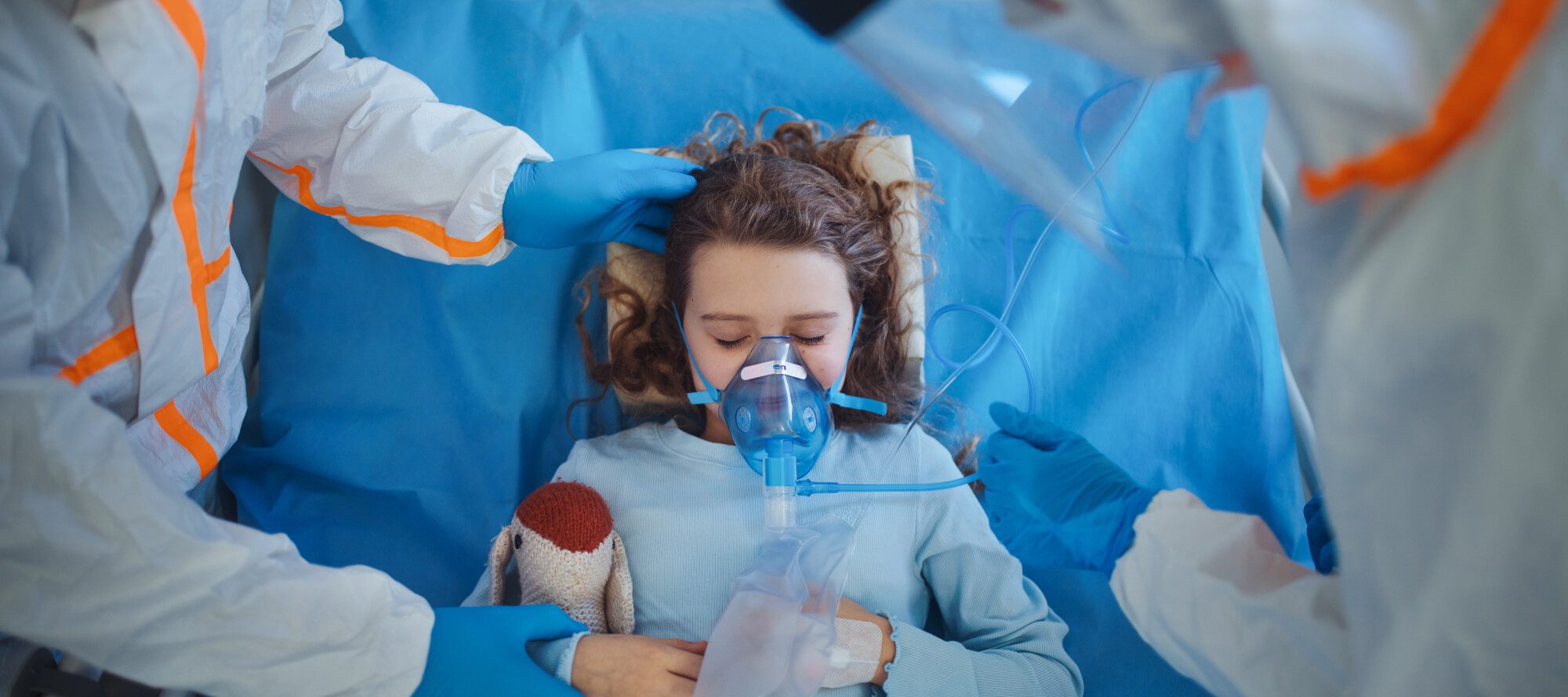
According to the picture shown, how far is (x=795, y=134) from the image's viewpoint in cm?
179

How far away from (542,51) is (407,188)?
0.55 m

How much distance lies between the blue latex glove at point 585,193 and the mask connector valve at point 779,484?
0.49 metres

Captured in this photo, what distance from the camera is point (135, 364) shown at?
1000 millimetres

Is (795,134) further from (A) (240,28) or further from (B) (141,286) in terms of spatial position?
(B) (141,286)

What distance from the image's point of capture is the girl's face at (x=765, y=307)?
1.41 metres

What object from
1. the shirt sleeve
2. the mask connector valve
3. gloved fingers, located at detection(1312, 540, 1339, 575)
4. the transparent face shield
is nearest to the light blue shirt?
the shirt sleeve

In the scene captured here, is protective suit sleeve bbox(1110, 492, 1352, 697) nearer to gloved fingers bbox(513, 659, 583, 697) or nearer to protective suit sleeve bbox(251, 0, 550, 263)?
gloved fingers bbox(513, 659, 583, 697)

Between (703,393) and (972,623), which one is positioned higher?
(703,393)

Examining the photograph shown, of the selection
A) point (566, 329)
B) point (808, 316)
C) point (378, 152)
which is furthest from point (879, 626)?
point (378, 152)

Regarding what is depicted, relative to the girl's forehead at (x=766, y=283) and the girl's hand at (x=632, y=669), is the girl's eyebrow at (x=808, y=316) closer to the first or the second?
the girl's forehead at (x=766, y=283)

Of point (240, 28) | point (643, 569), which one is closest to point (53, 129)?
point (240, 28)

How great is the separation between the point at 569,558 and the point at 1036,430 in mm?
689

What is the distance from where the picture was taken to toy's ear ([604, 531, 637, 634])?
1.38 metres

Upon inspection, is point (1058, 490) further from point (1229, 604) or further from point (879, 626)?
point (1229, 604)
